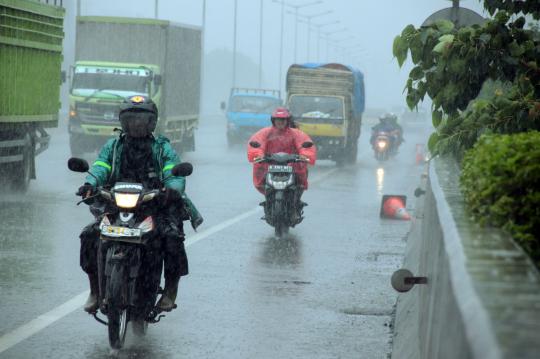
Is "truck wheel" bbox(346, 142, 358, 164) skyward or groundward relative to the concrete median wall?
groundward

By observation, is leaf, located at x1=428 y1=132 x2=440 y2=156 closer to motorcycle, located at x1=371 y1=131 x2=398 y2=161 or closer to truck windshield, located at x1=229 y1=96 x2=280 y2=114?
motorcycle, located at x1=371 y1=131 x2=398 y2=161

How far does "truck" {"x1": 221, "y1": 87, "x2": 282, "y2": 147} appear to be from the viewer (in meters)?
48.8

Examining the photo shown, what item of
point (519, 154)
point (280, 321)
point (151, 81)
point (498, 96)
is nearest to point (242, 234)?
point (280, 321)

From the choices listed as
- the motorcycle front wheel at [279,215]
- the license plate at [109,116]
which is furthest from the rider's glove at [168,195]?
the license plate at [109,116]

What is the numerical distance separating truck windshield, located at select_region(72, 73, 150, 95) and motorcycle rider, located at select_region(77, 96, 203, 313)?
25080 mm

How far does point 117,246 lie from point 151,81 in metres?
26.2

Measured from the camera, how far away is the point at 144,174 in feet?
27.1

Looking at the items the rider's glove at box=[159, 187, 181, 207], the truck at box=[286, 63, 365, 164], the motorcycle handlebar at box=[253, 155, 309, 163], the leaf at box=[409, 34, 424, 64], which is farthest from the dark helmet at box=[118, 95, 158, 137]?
the truck at box=[286, 63, 365, 164]

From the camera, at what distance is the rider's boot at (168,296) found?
8.28 metres

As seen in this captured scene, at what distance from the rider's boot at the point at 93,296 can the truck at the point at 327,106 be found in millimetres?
26568

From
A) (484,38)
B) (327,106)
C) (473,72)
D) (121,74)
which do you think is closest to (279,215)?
(473,72)

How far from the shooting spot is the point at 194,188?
2441 cm

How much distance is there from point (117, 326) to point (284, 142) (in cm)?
844

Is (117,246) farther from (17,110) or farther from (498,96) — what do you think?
(17,110)
